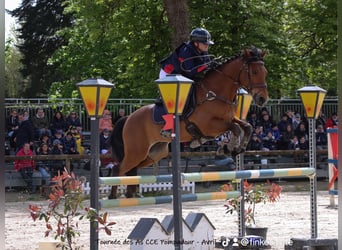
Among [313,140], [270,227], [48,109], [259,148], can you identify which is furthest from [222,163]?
[313,140]

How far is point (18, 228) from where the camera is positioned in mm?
9281

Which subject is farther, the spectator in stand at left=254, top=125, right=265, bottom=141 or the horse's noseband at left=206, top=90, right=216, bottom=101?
the spectator in stand at left=254, top=125, right=265, bottom=141

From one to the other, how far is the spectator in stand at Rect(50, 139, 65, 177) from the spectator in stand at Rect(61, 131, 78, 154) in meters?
0.15

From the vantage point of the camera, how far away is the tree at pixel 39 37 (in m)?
33.4

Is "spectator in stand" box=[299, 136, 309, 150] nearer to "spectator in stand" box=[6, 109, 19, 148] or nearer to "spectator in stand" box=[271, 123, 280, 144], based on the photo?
"spectator in stand" box=[271, 123, 280, 144]

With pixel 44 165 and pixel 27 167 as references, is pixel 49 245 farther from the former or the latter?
pixel 44 165

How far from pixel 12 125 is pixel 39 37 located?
1854 centimetres

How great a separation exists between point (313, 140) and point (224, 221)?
290cm

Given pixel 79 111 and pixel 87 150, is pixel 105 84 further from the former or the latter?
pixel 79 111

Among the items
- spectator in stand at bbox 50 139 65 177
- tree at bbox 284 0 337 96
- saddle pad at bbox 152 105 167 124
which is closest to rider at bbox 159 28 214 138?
saddle pad at bbox 152 105 167 124

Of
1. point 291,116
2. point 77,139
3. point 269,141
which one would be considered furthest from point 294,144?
point 77,139

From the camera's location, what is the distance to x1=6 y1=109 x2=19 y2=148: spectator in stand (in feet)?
51.1

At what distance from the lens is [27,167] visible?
47.6ft

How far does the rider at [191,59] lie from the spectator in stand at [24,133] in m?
6.43
